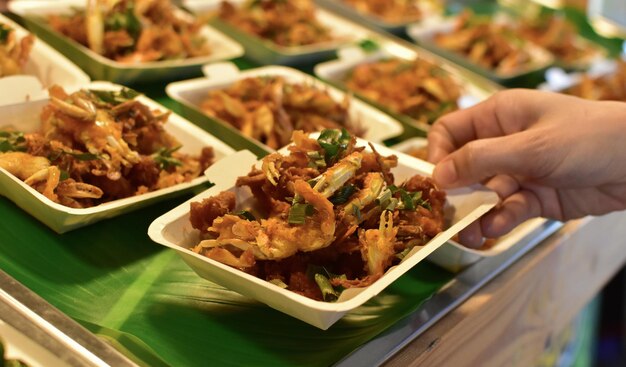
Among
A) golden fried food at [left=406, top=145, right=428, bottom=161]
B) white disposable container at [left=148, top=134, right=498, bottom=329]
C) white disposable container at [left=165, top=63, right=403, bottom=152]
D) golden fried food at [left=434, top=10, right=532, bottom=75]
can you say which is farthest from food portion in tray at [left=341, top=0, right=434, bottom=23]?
white disposable container at [left=148, top=134, right=498, bottom=329]

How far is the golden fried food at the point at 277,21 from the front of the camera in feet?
9.20

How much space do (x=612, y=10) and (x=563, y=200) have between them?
3186 mm

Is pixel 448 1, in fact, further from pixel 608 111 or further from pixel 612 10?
pixel 608 111

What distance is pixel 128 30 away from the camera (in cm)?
226

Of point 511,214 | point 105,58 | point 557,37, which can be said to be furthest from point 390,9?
point 511,214

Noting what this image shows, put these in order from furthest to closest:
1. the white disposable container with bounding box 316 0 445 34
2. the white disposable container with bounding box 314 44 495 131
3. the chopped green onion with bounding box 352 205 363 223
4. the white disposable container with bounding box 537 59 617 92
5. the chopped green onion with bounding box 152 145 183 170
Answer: the white disposable container with bounding box 316 0 445 34 < the white disposable container with bounding box 537 59 617 92 < the white disposable container with bounding box 314 44 495 131 < the chopped green onion with bounding box 152 145 183 170 < the chopped green onion with bounding box 352 205 363 223

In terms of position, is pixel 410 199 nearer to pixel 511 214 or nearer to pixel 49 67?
pixel 511 214

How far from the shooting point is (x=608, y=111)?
1.60 metres

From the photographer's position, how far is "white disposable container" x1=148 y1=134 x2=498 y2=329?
1150 mm

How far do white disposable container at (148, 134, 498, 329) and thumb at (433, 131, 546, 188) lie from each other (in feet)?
0.23

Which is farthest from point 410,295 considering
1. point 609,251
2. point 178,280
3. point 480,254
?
point 609,251

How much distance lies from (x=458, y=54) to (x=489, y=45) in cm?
14

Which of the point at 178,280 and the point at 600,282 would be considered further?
the point at 600,282

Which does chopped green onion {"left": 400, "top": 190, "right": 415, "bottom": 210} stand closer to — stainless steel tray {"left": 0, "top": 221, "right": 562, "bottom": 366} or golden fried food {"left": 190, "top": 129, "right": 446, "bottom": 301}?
golden fried food {"left": 190, "top": 129, "right": 446, "bottom": 301}
